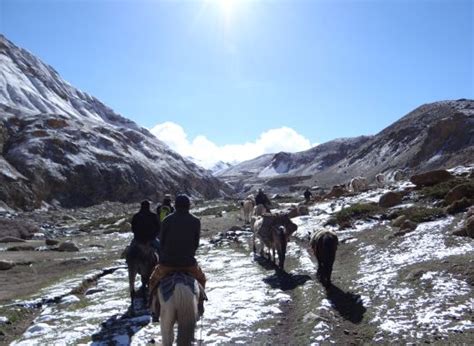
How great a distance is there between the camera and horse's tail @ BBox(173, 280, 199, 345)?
7.25 metres

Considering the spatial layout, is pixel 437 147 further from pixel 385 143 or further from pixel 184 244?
pixel 184 244

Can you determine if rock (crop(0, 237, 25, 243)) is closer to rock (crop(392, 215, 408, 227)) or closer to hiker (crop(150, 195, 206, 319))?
rock (crop(392, 215, 408, 227))

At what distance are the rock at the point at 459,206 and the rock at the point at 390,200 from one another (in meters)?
6.61

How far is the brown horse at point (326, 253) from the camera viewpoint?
12.9 m

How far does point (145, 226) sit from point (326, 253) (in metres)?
5.68

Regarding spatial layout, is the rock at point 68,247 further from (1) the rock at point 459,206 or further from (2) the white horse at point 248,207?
(1) the rock at point 459,206

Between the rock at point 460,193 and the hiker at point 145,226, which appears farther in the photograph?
the rock at point 460,193

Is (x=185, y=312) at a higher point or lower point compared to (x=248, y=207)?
lower

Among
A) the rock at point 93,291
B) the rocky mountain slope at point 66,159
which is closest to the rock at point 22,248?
the rock at point 93,291

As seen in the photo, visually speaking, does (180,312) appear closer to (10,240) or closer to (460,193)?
(460,193)

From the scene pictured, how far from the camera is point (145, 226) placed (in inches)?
502

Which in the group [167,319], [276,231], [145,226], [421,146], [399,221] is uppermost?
[421,146]

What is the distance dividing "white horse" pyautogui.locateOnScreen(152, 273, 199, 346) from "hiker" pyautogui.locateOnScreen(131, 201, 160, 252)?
208 inches

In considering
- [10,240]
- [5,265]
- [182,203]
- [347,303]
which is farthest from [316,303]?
[10,240]
